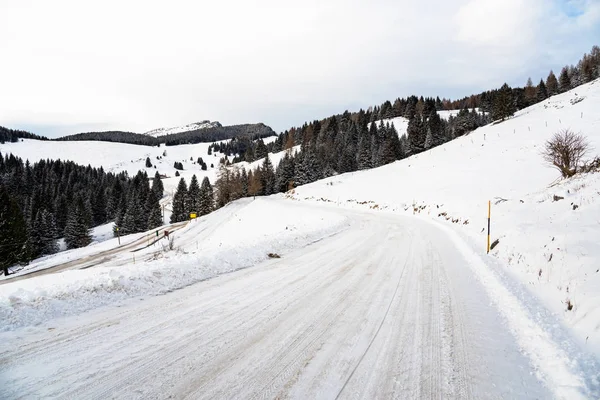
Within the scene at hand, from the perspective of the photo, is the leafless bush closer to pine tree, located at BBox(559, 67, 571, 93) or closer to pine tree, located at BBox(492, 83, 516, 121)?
pine tree, located at BBox(492, 83, 516, 121)

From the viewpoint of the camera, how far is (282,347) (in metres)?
3.85

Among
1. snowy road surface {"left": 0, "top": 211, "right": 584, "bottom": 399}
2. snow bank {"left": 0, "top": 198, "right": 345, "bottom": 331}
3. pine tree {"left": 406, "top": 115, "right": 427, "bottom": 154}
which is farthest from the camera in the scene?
pine tree {"left": 406, "top": 115, "right": 427, "bottom": 154}

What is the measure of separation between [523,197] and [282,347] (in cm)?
1900

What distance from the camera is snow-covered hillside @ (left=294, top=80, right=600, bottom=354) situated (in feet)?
19.8

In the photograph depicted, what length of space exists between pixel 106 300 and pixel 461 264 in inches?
347

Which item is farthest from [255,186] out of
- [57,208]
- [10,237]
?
[57,208]

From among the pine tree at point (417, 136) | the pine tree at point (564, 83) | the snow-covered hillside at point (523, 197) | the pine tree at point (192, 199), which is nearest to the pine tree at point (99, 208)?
the pine tree at point (192, 199)

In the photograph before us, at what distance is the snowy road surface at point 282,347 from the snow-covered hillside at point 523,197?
1.66m

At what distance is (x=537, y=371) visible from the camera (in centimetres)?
347

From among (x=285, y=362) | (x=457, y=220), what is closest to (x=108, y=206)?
(x=457, y=220)

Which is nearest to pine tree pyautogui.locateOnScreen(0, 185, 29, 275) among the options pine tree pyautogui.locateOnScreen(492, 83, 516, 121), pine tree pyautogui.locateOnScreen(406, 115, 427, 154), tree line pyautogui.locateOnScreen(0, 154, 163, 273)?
tree line pyautogui.locateOnScreen(0, 154, 163, 273)

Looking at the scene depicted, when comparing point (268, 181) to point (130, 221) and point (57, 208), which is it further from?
point (57, 208)

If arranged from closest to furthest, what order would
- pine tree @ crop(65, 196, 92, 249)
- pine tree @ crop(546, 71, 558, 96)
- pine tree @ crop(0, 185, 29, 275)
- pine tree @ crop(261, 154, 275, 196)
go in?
pine tree @ crop(0, 185, 29, 275)
pine tree @ crop(65, 196, 92, 249)
pine tree @ crop(261, 154, 275, 196)
pine tree @ crop(546, 71, 558, 96)

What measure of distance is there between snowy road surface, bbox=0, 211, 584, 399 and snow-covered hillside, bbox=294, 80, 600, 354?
5.44 feet
